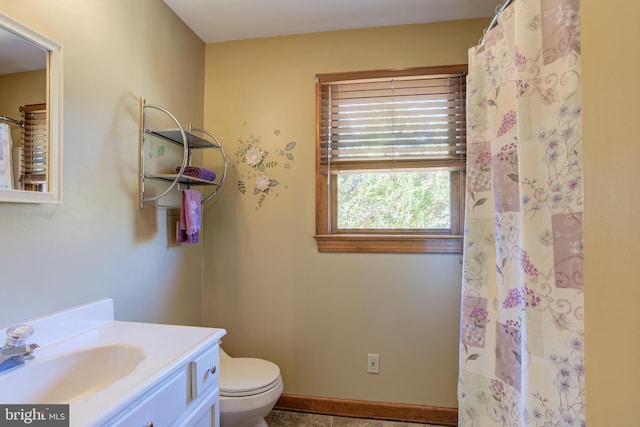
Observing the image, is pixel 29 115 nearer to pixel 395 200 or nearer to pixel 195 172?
pixel 195 172

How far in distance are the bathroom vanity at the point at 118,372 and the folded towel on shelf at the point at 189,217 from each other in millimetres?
495

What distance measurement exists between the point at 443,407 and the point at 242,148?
2.05m

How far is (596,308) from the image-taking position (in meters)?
0.48

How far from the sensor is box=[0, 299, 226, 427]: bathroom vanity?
75 centimetres

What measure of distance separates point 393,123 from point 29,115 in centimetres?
172

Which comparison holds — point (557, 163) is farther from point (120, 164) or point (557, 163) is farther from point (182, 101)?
point (182, 101)

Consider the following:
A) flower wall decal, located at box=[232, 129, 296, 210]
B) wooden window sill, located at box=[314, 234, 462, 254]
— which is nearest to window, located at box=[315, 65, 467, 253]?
wooden window sill, located at box=[314, 234, 462, 254]

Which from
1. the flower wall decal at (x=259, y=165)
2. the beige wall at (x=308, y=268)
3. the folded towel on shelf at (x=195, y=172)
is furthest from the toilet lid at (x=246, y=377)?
the folded towel on shelf at (x=195, y=172)

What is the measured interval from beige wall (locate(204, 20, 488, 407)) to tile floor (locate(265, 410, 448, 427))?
0.13m

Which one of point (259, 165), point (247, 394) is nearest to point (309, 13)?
point (259, 165)

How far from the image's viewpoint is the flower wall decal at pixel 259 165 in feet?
6.54

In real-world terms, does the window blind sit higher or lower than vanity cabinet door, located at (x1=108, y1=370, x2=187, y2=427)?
higher

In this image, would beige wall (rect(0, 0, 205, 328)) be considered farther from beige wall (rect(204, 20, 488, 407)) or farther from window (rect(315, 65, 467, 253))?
window (rect(315, 65, 467, 253))

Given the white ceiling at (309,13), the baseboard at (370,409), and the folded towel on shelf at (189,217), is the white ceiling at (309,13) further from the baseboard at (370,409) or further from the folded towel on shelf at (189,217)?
the baseboard at (370,409)
